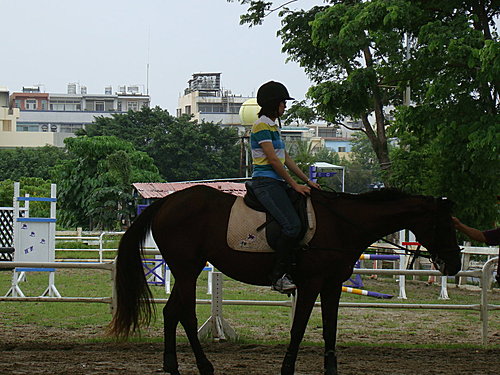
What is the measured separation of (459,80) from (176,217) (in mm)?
11076

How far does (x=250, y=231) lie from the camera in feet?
22.3

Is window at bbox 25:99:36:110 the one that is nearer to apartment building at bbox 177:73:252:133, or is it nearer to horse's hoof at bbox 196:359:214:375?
apartment building at bbox 177:73:252:133

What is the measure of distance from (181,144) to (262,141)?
59.3m

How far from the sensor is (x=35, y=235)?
14.9m

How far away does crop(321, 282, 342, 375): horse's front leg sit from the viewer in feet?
22.7

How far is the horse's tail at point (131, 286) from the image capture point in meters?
7.38

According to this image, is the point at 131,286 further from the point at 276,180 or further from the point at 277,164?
the point at 277,164

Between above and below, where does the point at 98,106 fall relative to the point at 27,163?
above

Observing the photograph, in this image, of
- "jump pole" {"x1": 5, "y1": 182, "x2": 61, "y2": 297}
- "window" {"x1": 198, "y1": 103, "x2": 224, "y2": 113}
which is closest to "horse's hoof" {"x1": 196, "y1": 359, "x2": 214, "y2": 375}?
"jump pole" {"x1": 5, "y1": 182, "x2": 61, "y2": 297}

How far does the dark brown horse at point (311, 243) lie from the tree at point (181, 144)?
2262 inches

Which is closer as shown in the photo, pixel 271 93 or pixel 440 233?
pixel 440 233

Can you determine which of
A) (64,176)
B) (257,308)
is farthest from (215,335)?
(64,176)

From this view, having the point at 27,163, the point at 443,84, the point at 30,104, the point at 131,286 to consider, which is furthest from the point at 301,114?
the point at 30,104

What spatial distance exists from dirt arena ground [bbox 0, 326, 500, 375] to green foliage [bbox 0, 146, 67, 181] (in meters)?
63.8
